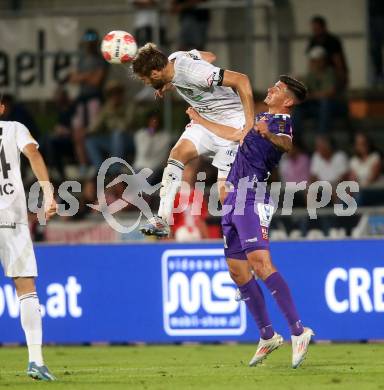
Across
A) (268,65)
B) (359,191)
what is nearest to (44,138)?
(268,65)

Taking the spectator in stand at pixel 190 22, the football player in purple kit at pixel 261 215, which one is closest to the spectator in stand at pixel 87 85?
the spectator in stand at pixel 190 22

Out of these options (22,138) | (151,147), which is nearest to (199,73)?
(22,138)

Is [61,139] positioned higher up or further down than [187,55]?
further down

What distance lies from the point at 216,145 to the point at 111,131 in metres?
7.96

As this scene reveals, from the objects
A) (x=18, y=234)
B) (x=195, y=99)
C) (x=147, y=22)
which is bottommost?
(x=18, y=234)

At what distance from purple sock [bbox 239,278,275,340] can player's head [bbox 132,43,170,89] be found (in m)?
1.99

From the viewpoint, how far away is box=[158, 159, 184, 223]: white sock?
1158 cm

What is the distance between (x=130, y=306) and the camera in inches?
563

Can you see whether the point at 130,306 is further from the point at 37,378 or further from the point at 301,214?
the point at 37,378

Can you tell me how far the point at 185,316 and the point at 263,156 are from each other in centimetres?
372

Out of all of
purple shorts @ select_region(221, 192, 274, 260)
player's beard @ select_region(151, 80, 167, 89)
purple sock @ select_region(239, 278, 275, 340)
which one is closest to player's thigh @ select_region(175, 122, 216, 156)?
player's beard @ select_region(151, 80, 167, 89)

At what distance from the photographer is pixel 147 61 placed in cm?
1105

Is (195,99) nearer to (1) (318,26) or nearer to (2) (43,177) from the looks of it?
(2) (43,177)

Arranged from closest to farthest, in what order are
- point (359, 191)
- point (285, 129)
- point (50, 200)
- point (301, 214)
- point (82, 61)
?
point (50, 200) → point (285, 129) → point (301, 214) → point (359, 191) → point (82, 61)
